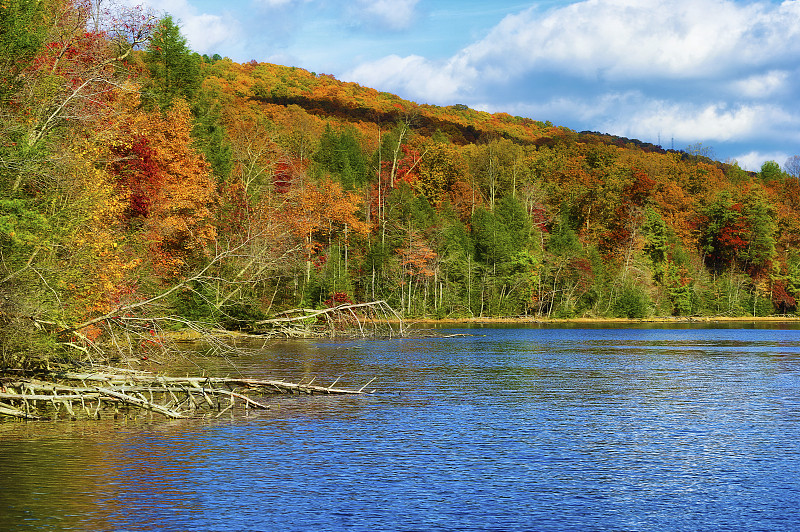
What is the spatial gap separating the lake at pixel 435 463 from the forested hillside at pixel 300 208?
6211 mm

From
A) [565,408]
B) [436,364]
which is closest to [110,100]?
[436,364]

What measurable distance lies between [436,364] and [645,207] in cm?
7025

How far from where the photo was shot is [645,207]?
102188mm

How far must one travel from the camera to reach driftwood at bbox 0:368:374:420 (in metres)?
21.5

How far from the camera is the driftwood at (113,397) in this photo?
845 inches

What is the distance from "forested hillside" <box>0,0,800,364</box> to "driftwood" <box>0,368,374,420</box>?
1202 mm

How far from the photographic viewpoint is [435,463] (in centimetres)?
1800

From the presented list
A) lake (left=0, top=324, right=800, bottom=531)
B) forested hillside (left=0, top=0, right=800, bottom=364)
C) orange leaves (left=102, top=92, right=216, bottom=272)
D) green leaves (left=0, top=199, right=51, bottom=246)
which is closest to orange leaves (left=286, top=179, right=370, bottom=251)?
forested hillside (left=0, top=0, right=800, bottom=364)

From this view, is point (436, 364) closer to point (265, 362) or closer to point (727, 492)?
point (265, 362)

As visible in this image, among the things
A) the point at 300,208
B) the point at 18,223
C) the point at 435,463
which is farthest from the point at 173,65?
the point at 435,463

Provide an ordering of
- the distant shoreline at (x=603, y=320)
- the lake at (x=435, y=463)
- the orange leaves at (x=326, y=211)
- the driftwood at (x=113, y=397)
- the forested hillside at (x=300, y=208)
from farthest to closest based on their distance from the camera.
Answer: the distant shoreline at (x=603, y=320) → the orange leaves at (x=326, y=211) → the forested hillside at (x=300, y=208) → the driftwood at (x=113, y=397) → the lake at (x=435, y=463)

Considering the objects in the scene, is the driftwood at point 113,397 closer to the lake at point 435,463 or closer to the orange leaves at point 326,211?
the lake at point 435,463

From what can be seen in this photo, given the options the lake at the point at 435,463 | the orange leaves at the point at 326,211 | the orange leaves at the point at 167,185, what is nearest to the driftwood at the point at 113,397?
the lake at the point at 435,463

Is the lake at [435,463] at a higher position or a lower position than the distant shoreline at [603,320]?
higher
